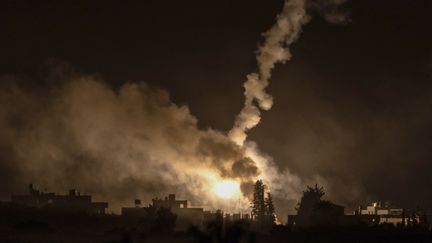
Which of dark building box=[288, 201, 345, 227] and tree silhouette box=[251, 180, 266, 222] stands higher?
tree silhouette box=[251, 180, 266, 222]

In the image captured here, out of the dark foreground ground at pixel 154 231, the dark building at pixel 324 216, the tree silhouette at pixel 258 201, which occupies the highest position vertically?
the tree silhouette at pixel 258 201

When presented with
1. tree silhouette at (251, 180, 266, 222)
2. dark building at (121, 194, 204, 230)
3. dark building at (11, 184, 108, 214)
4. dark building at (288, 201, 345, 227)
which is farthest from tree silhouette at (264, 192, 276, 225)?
dark building at (11, 184, 108, 214)

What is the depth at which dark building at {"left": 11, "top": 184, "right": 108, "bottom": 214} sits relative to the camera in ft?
516

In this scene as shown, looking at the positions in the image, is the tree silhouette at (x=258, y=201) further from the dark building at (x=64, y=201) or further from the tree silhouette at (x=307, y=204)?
the dark building at (x=64, y=201)

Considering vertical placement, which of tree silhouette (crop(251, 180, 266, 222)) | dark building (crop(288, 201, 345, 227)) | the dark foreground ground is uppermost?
tree silhouette (crop(251, 180, 266, 222))

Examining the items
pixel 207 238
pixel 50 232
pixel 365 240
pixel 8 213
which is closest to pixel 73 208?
pixel 8 213

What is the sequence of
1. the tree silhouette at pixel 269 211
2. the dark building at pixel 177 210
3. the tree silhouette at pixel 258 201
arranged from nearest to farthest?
the dark building at pixel 177 210 → the tree silhouette at pixel 269 211 → the tree silhouette at pixel 258 201

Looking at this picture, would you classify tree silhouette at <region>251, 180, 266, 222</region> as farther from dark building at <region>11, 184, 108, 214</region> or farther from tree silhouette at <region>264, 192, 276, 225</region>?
dark building at <region>11, 184, 108, 214</region>

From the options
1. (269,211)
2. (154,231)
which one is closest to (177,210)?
(269,211)

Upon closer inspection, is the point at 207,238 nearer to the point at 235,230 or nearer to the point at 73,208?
the point at 235,230

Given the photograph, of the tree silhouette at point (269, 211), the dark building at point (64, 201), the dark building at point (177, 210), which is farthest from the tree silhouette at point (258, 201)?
the dark building at point (64, 201)

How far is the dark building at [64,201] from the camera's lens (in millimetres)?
157250

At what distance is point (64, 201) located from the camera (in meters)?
159

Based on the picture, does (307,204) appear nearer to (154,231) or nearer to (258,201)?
(258,201)
